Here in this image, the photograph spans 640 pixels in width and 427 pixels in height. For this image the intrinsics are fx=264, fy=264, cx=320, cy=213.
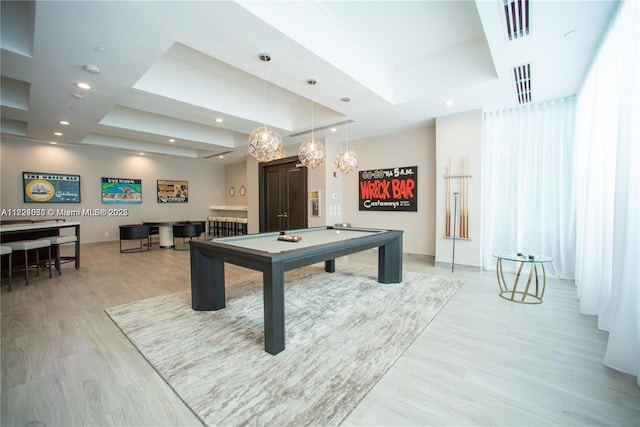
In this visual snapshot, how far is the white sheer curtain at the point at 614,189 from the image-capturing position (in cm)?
187

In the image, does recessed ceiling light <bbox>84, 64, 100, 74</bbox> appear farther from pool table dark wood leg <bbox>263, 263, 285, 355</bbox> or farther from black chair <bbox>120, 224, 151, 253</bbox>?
black chair <bbox>120, 224, 151, 253</bbox>

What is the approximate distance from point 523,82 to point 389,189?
3118mm

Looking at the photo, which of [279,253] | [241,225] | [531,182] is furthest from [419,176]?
[241,225]

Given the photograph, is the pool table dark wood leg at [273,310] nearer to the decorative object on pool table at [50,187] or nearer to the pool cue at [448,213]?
the pool cue at [448,213]

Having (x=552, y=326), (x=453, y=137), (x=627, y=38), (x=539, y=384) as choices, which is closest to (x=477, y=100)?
(x=453, y=137)

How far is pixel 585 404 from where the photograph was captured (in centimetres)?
166

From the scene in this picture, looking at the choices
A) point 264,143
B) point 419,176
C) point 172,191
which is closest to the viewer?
point 264,143

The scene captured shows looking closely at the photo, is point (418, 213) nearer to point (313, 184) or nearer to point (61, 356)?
point (313, 184)

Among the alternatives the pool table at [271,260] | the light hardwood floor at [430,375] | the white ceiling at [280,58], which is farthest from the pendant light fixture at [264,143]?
the light hardwood floor at [430,375]

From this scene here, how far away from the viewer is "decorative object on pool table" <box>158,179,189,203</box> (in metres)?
9.30

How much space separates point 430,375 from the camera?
1.94 meters

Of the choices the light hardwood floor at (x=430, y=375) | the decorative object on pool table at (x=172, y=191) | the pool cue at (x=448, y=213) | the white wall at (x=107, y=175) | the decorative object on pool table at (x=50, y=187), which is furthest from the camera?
the decorative object on pool table at (x=172, y=191)

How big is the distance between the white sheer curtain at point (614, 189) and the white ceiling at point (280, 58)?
43cm

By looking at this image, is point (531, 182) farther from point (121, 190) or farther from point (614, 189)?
point (121, 190)
